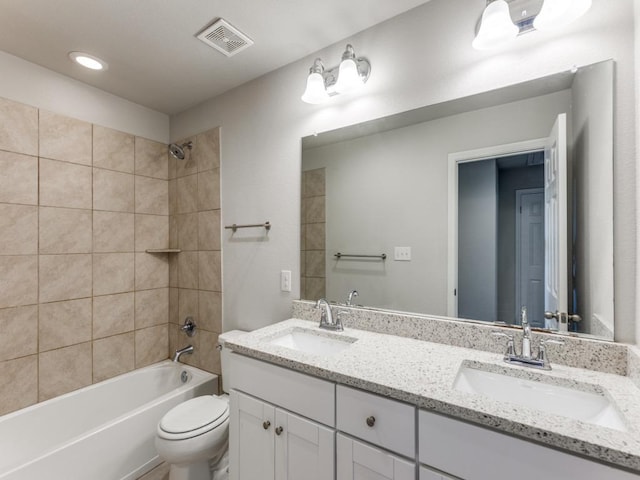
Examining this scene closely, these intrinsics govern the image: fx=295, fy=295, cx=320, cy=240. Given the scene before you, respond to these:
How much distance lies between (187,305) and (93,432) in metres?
0.96

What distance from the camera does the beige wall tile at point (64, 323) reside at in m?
1.87

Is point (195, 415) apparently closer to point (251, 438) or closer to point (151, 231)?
point (251, 438)

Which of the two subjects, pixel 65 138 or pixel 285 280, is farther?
pixel 65 138

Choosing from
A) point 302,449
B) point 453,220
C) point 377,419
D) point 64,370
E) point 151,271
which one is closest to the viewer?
point 377,419

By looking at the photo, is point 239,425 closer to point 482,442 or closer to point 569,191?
point 482,442

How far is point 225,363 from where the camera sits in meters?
2.01

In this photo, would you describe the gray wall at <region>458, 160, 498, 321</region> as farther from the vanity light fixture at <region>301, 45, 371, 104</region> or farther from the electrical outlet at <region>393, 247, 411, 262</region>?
the vanity light fixture at <region>301, 45, 371, 104</region>

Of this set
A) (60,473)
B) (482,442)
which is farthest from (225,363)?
(482,442)

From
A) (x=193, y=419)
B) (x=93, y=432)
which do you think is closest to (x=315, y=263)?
(x=193, y=419)

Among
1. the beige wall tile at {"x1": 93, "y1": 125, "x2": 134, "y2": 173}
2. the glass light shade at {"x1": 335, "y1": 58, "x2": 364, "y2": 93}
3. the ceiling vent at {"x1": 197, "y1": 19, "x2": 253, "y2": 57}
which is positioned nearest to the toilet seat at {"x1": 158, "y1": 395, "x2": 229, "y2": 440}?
the beige wall tile at {"x1": 93, "y1": 125, "x2": 134, "y2": 173}

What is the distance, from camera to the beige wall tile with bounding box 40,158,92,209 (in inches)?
74.0

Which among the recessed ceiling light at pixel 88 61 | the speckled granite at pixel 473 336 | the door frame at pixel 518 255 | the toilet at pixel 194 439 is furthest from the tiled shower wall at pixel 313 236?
the recessed ceiling light at pixel 88 61

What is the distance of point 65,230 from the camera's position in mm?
1970

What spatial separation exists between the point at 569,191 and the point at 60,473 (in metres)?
2.63
